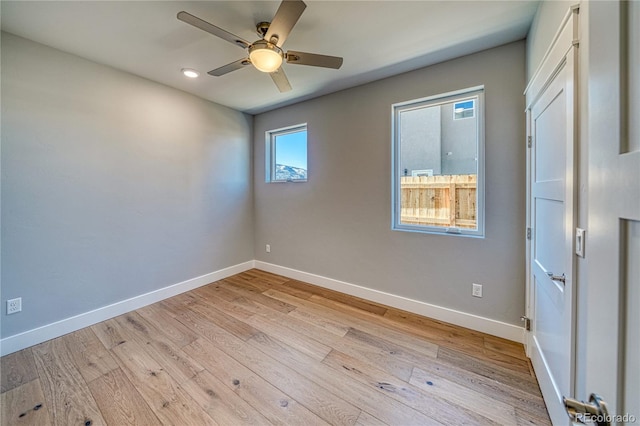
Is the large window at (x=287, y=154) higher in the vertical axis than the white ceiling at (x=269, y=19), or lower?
lower

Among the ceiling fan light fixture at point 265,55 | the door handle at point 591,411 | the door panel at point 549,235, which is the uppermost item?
the ceiling fan light fixture at point 265,55

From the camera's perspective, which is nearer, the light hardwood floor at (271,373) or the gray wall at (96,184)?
the light hardwood floor at (271,373)

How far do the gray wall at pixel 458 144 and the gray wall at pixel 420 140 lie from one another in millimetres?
63

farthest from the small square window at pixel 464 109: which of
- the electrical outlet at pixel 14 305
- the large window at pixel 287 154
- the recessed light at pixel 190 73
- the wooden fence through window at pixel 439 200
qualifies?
the electrical outlet at pixel 14 305

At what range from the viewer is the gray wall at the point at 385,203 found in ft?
6.61

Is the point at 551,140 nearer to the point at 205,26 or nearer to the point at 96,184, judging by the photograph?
the point at 205,26

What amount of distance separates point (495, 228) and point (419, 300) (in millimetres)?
1009

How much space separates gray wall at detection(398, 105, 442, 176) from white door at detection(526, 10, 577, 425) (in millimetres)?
746

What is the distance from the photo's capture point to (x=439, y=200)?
2.41 meters

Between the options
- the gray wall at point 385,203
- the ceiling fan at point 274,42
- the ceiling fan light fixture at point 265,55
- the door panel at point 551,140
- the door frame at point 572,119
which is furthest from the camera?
the gray wall at point 385,203

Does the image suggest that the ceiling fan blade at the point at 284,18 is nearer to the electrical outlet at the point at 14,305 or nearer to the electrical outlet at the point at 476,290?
the electrical outlet at the point at 476,290

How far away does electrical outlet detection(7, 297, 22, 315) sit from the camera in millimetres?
1908

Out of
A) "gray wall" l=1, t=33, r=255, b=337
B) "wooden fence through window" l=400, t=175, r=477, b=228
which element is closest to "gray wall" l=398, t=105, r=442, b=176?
Result: "wooden fence through window" l=400, t=175, r=477, b=228

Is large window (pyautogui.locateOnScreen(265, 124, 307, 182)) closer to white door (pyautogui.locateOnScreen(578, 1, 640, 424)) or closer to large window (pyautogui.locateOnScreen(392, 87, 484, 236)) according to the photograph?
large window (pyautogui.locateOnScreen(392, 87, 484, 236))
